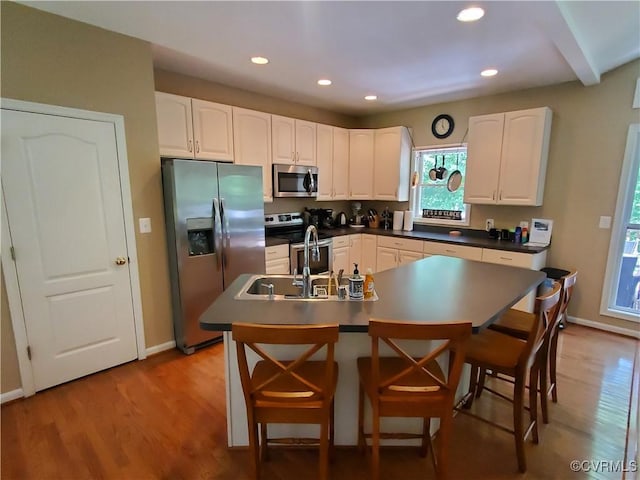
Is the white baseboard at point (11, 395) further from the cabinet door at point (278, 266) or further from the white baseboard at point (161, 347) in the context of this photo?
the cabinet door at point (278, 266)

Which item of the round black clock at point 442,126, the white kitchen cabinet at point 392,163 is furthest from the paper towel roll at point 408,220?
the round black clock at point 442,126

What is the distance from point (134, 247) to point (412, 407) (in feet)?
8.04

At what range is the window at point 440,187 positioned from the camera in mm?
4324

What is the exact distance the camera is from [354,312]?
161 cm

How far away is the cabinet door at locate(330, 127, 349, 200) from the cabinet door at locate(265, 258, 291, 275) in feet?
4.76

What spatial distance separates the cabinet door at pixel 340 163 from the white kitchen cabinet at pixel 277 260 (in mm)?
1399

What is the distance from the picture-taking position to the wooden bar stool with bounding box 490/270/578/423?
1879mm

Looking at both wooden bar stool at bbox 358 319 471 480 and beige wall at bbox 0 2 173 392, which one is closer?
wooden bar stool at bbox 358 319 471 480

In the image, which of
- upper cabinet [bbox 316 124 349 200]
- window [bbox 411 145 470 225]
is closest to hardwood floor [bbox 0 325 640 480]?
window [bbox 411 145 470 225]

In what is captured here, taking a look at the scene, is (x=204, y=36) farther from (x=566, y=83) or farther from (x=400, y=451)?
(x=566, y=83)

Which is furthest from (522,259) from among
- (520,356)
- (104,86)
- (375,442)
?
(104,86)

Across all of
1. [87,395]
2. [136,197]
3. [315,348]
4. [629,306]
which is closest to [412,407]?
[315,348]

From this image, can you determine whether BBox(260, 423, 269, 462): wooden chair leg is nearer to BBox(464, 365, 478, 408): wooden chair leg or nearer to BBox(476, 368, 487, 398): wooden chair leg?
BBox(464, 365, 478, 408): wooden chair leg

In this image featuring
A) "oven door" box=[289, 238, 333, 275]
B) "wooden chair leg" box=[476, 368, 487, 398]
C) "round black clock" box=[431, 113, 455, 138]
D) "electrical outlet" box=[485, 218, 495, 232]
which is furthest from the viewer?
"round black clock" box=[431, 113, 455, 138]
